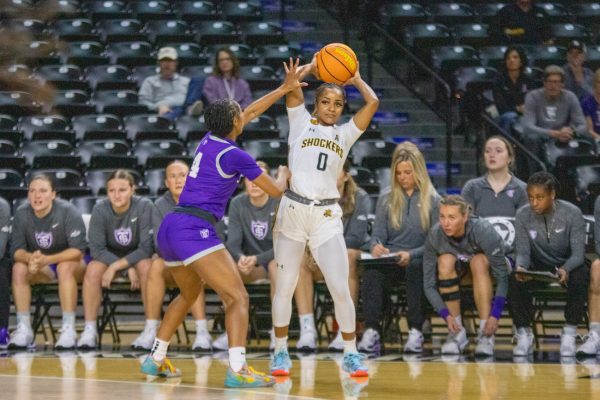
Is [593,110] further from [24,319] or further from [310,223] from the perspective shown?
[24,319]

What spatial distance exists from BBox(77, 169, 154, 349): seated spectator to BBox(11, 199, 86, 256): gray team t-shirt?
0.14m

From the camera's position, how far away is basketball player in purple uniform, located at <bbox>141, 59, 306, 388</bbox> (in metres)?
6.46

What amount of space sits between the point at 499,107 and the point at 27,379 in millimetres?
7424

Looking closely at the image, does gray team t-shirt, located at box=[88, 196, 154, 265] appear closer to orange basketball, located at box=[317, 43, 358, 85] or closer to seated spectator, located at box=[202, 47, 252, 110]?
A: seated spectator, located at box=[202, 47, 252, 110]

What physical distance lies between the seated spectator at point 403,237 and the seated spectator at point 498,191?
0.43 metres

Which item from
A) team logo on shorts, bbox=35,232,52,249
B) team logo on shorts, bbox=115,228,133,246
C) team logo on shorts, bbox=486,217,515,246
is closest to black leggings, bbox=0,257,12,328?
team logo on shorts, bbox=35,232,52,249

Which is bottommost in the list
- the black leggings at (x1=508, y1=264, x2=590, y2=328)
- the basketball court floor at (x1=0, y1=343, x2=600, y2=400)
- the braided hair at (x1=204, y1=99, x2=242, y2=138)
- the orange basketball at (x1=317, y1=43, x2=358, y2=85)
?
the basketball court floor at (x1=0, y1=343, x2=600, y2=400)

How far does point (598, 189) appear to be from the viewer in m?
10.5

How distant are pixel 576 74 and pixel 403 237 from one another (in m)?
4.85

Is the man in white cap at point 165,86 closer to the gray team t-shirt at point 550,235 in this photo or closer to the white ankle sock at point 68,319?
the white ankle sock at point 68,319

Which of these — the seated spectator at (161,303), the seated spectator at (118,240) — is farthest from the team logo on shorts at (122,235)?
the seated spectator at (161,303)

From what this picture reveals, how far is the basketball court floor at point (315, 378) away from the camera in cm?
611

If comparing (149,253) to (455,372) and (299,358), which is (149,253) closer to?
(299,358)

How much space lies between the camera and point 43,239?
31.7 feet
